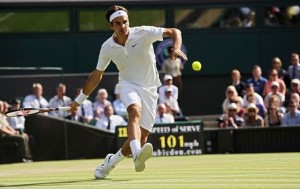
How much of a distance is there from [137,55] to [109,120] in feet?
30.3

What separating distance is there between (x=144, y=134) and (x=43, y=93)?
1012 cm

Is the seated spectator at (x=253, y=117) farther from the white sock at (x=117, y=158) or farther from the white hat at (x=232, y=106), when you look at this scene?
the white sock at (x=117, y=158)

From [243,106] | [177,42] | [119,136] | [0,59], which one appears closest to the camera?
[177,42]

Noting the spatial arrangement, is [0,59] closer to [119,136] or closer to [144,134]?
[119,136]

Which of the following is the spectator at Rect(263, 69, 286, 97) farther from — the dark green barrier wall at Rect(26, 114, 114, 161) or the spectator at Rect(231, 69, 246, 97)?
the dark green barrier wall at Rect(26, 114, 114, 161)

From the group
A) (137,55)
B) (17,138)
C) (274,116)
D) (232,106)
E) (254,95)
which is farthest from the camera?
(254,95)

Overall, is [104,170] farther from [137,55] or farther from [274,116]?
[274,116]

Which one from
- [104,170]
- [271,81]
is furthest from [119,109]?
[104,170]

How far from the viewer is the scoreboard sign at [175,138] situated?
66.3ft

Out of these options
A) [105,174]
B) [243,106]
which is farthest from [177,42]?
[243,106]

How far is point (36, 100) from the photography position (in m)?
21.5

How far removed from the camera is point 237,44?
25453 millimetres

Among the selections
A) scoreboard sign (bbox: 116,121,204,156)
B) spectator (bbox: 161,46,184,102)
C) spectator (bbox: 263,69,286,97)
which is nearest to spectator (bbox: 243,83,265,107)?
spectator (bbox: 263,69,286,97)

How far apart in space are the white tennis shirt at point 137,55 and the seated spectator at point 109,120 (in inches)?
352
